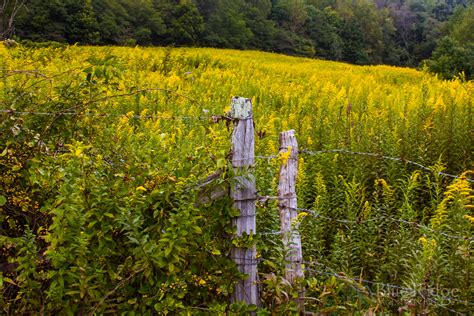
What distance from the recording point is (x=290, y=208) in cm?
279

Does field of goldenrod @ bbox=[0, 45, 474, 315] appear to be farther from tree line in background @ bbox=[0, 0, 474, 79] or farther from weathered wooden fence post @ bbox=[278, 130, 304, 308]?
tree line in background @ bbox=[0, 0, 474, 79]

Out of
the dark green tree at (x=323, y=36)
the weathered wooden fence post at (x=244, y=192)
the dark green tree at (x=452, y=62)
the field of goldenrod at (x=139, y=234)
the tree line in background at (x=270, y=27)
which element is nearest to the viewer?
the field of goldenrod at (x=139, y=234)

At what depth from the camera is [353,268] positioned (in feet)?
11.2

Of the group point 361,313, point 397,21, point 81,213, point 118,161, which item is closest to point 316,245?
point 361,313

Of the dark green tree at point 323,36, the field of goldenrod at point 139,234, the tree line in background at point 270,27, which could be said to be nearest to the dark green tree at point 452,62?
the tree line in background at point 270,27

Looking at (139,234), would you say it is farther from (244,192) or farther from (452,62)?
(452,62)

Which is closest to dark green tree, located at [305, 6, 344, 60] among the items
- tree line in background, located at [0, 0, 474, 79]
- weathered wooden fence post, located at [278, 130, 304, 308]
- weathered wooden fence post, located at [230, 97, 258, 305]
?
tree line in background, located at [0, 0, 474, 79]

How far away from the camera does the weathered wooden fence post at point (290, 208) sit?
2.74m

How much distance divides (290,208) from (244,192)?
0.35m

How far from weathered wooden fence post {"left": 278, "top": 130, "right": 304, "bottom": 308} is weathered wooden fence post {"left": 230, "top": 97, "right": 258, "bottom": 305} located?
0.22m

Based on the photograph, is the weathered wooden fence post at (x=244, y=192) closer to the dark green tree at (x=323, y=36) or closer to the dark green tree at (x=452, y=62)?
the dark green tree at (x=452, y=62)

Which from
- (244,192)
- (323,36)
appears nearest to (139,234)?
(244,192)

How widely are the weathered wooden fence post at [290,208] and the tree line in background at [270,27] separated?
20.2 ft

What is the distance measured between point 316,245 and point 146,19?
3183 centimetres
